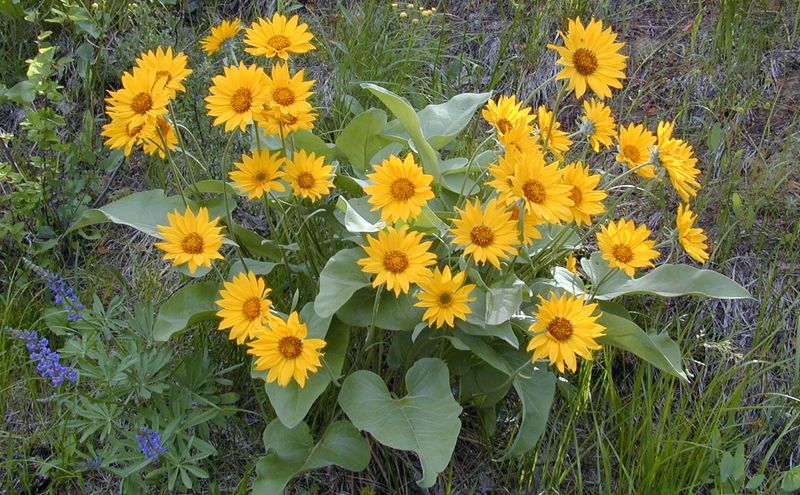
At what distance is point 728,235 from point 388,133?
1151mm

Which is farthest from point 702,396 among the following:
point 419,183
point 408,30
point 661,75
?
point 408,30

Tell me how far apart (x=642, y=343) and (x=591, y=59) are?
68cm

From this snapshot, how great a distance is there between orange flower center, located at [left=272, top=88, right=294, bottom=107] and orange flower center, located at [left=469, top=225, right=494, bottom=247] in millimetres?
518

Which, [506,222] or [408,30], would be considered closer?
[506,222]

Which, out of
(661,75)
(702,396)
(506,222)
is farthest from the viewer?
(661,75)

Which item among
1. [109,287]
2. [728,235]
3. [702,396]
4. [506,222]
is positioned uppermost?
[506,222]

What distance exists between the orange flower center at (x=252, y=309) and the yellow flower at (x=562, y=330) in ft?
1.95

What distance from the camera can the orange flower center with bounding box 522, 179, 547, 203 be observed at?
1795mm

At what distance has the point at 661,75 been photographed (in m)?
3.33

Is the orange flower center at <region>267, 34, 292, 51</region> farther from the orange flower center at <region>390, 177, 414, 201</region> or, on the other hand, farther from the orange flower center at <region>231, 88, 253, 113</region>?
the orange flower center at <region>390, 177, 414, 201</region>

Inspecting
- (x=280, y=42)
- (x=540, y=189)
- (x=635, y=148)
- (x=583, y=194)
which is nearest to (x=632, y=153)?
(x=635, y=148)

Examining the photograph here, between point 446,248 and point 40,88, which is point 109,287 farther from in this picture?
point 446,248

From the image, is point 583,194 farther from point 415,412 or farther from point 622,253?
point 415,412

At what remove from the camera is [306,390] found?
6.36ft
